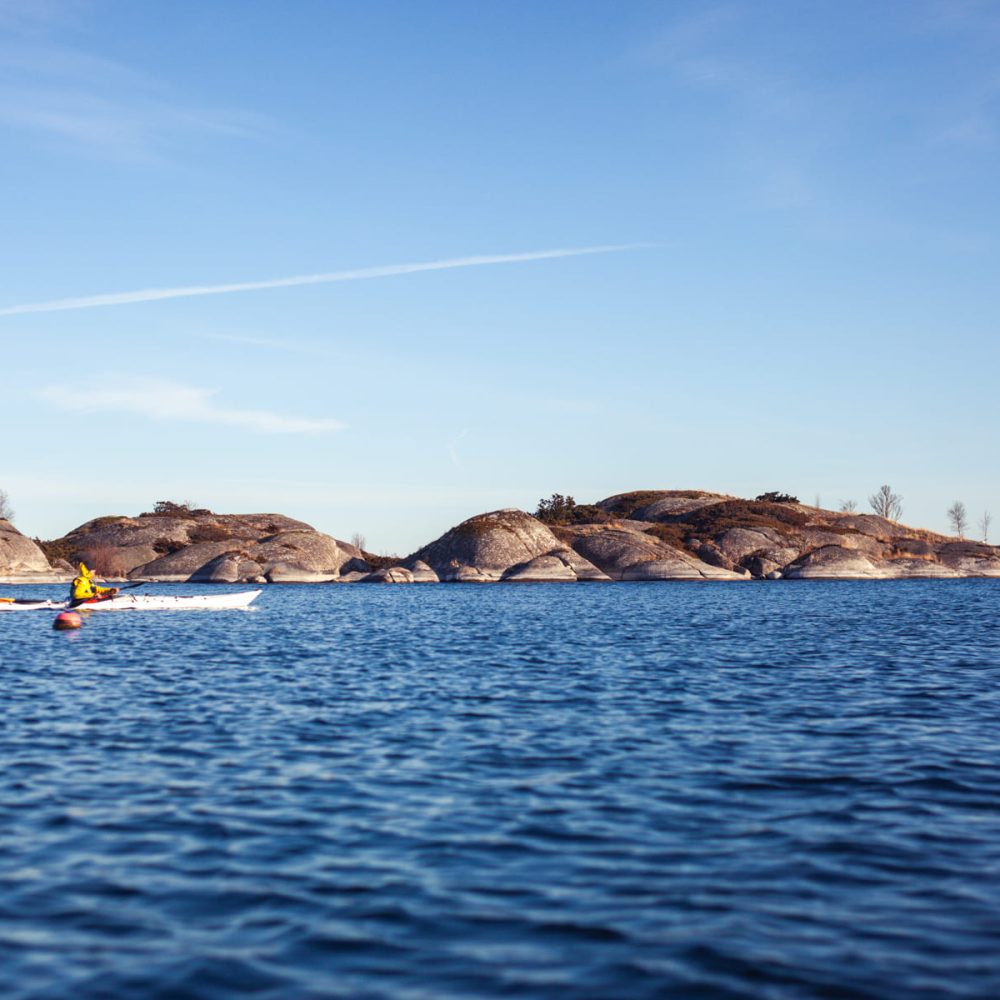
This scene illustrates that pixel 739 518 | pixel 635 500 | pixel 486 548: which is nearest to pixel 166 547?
pixel 486 548

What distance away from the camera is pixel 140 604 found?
5691 centimetres

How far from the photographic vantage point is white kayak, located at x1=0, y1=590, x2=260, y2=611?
2152 inches

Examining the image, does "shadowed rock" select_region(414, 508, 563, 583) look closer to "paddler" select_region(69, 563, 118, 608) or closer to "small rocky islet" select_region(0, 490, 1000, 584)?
"small rocky islet" select_region(0, 490, 1000, 584)

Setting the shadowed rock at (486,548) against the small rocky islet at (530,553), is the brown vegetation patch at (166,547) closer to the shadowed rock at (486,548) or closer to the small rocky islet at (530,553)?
the small rocky islet at (530,553)

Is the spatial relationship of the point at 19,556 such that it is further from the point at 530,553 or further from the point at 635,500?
the point at 635,500

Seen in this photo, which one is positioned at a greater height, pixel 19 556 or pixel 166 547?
pixel 166 547

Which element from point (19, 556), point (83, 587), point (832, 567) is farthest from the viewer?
point (832, 567)

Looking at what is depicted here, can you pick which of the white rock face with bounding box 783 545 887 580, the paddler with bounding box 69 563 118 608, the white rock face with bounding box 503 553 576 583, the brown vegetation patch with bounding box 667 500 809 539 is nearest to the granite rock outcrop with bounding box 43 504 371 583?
the white rock face with bounding box 503 553 576 583

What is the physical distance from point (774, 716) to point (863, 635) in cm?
2495

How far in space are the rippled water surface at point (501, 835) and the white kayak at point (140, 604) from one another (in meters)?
25.9

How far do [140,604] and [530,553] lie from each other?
3019 inches

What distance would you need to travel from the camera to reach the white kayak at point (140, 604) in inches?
2152

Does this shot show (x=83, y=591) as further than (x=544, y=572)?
No

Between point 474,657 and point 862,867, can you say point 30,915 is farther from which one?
point 474,657
